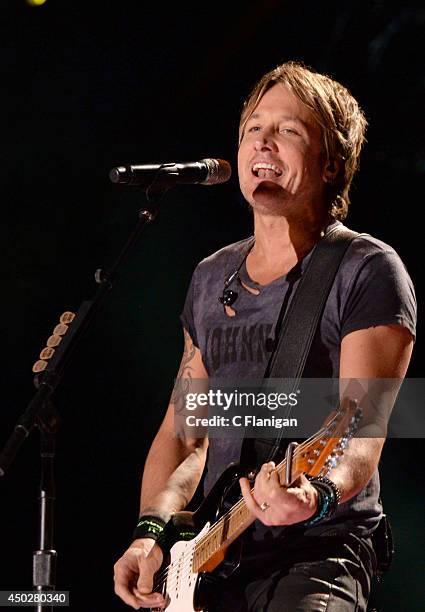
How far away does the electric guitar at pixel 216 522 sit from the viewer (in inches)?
77.6

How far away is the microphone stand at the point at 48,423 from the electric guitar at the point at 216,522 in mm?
347

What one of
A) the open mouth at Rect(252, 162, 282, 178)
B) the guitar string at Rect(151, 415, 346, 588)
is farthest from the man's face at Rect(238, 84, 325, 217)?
the guitar string at Rect(151, 415, 346, 588)

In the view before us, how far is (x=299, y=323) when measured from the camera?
8.43ft

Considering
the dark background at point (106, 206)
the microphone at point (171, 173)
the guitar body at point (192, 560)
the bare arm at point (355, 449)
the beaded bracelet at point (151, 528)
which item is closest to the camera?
the bare arm at point (355, 449)

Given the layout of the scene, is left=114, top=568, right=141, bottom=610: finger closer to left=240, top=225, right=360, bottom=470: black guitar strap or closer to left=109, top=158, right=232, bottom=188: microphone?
left=240, top=225, right=360, bottom=470: black guitar strap

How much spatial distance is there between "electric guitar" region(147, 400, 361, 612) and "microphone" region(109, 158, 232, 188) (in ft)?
2.83

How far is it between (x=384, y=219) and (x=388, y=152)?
0.90 ft

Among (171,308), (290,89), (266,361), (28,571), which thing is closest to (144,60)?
(171,308)

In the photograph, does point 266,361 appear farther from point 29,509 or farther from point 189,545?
point 29,509

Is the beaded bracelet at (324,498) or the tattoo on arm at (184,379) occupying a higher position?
the tattoo on arm at (184,379)

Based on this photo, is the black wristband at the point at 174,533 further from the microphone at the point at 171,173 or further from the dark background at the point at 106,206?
the dark background at the point at 106,206

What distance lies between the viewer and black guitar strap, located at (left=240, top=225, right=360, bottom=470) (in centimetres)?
248

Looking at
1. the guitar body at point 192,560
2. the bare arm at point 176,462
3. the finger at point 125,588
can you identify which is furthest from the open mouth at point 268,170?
the finger at point 125,588

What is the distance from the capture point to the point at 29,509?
3.96 meters
